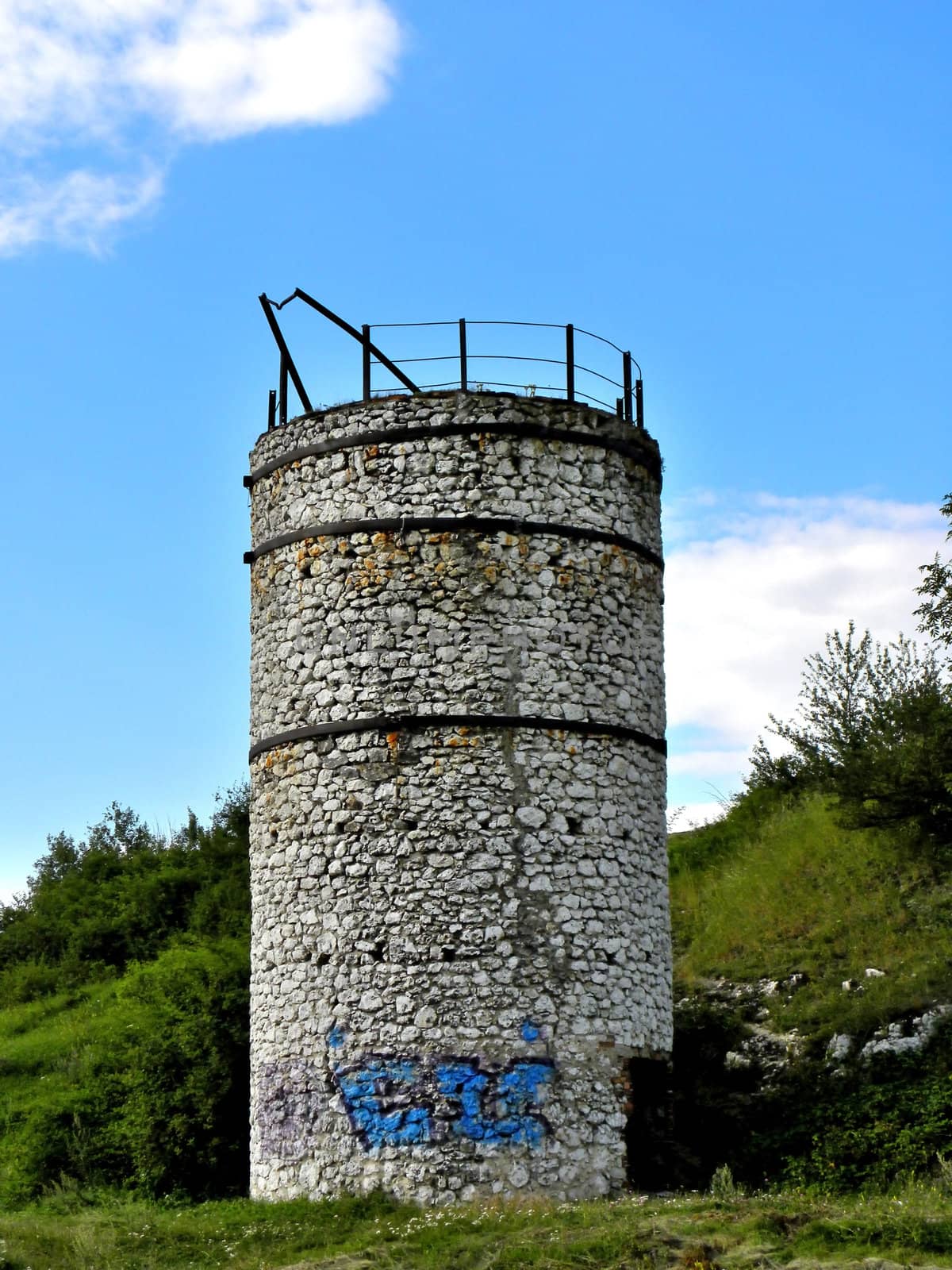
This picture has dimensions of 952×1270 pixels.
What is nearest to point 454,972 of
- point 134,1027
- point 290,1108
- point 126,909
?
point 290,1108

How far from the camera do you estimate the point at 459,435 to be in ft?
51.3

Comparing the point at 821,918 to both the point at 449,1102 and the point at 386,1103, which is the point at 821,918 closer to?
the point at 449,1102

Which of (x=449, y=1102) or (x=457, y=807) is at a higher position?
(x=457, y=807)

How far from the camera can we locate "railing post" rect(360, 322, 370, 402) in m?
16.4

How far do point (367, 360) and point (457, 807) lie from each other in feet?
15.5

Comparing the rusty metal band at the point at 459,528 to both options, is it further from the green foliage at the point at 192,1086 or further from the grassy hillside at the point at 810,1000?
the grassy hillside at the point at 810,1000

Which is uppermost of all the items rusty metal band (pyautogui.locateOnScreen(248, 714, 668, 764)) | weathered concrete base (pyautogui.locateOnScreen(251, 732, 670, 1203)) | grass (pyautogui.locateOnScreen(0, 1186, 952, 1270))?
rusty metal band (pyautogui.locateOnScreen(248, 714, 668, 764))

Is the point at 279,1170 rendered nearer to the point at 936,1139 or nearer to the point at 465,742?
the point at 465,742

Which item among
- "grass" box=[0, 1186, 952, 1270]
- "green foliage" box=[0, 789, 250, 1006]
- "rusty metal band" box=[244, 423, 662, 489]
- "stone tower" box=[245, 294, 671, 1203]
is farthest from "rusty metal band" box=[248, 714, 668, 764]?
"green foliage" box=[0, 789, 250, 1006]

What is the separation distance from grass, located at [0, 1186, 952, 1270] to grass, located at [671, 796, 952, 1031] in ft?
16.4

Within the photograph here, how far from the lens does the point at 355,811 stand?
49.8 ft

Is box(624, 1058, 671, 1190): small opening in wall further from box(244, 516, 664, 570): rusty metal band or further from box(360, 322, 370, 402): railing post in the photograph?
box(360, 322, 370, 402): railing post

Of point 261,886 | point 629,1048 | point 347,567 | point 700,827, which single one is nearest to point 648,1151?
point 629,1048

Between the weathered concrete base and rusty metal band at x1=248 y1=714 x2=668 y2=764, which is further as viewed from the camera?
rusty metal band at x1=248 y1=714 x2=668 y2=764
